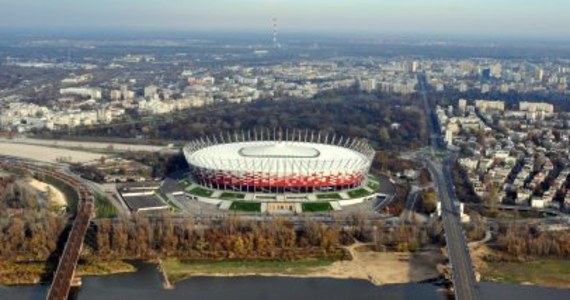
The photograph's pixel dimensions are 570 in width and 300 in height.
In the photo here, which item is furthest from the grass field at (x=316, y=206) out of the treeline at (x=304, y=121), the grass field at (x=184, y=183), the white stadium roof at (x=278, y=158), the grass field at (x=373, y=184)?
the treeline at (x=304, y=121)

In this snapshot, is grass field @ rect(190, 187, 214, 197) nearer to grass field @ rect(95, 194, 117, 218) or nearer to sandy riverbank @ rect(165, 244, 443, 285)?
grass field @ rect(95, 194, 117, 218)

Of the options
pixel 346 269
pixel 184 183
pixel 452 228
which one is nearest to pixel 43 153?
pixel 184 183

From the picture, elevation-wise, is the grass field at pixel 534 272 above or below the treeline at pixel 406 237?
below

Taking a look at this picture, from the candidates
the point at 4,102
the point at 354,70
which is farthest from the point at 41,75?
the point at 354,70

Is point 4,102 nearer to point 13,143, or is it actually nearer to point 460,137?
point 13,143

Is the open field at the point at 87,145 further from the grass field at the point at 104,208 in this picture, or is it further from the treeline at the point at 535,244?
the treeline at the point at 535,244
